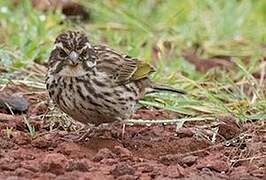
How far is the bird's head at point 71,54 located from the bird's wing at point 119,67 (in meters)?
0.24

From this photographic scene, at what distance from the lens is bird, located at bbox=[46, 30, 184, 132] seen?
693 centimetres

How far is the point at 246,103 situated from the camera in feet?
27.0

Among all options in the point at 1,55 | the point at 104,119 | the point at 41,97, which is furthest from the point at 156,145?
the point at 1,55

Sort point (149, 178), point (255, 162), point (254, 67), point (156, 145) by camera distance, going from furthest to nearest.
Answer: point (254, 67) < point (156, 145) < point (255, 162) < point (149, 178)

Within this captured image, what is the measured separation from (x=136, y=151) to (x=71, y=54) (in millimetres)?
731

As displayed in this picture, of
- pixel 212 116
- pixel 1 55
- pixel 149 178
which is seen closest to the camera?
pixel 149 178

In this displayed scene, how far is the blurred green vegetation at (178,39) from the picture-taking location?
8.36m

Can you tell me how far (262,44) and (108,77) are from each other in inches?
160

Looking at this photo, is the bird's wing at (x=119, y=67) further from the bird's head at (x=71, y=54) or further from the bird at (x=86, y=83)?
the bird's head at (x=71, y=54)

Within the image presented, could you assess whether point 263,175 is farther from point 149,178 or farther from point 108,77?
point 108,77

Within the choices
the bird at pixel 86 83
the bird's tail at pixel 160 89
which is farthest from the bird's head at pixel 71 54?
the bird's tail at pixel 160 89

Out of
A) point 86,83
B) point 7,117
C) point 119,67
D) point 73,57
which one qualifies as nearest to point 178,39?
point 119,67

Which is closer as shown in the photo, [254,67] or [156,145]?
[156,145]

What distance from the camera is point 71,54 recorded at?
6.90 meters
